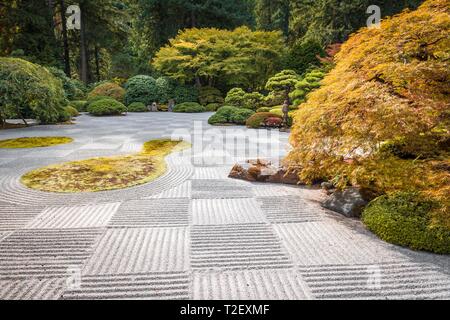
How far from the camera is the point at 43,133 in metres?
13.5

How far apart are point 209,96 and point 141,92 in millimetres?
5387

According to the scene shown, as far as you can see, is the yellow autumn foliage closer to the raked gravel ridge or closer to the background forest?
the raked gravel ridge

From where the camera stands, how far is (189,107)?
2319 centimetres

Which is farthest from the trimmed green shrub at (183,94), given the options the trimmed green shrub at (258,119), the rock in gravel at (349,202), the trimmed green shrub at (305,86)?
the rock in gravel at (349,202)

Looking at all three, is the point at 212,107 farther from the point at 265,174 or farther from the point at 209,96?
the point at 265,174

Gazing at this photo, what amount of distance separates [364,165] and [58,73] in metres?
23.2

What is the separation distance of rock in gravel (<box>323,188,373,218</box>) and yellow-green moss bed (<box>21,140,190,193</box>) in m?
3.96

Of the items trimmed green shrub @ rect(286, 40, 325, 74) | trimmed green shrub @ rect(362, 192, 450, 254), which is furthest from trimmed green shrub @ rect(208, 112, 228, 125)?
trimmed green shrub @ rect(362, 192, 450, 254)

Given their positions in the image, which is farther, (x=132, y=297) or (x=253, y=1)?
(x=253, y=1)

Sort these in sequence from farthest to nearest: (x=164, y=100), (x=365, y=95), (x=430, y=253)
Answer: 1. (x=164, y=100)
2. (x=365, y=95)
3. (x=430, y=253)

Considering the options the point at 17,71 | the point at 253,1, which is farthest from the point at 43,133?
the point at 253,1

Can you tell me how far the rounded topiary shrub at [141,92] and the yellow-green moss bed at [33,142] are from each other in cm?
1302

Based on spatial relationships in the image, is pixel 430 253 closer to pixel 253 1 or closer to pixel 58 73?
pixel 58 73

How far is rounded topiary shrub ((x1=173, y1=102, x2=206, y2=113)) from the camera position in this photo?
23141 mm
